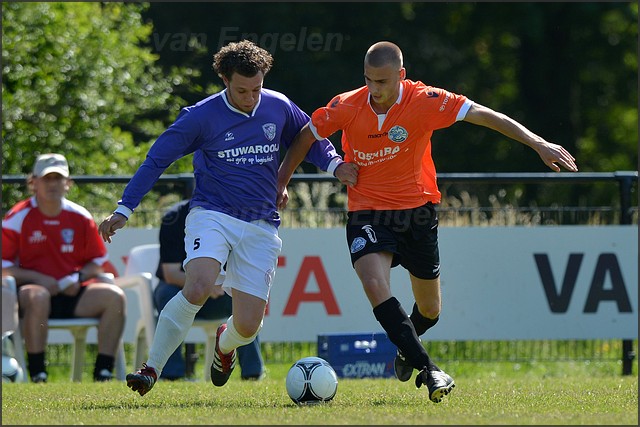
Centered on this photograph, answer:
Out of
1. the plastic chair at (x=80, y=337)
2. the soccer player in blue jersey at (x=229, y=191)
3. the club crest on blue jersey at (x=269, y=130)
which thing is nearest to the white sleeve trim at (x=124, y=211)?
the soccer player in blue jersey at (x=229, y=191)

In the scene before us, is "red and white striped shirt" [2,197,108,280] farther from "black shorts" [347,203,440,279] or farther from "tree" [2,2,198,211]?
"black shorts" [347,203,440,279]

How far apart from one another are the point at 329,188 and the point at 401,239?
465 cm

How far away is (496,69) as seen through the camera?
3189 centimetres

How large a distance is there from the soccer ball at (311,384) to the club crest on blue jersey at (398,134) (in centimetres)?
159

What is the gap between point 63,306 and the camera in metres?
10.4

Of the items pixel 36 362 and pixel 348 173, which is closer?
pixel 348 173

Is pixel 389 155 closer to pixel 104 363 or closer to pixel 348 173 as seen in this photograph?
pixel 348 173

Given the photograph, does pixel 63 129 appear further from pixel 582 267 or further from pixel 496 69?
pixel 496 69

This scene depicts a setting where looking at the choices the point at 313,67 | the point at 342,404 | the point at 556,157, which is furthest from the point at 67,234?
the point at 313,67

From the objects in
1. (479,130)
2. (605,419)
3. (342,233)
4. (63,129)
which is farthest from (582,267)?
(479,130)

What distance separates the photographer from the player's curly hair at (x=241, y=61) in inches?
286

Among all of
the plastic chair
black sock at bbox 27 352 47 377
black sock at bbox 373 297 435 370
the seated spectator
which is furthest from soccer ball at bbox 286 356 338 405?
black sock at bbox 27 352 47 377

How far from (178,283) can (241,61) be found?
3.45m

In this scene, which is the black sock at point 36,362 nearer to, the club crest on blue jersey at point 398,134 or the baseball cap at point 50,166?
the baseball cap at point 50,166
